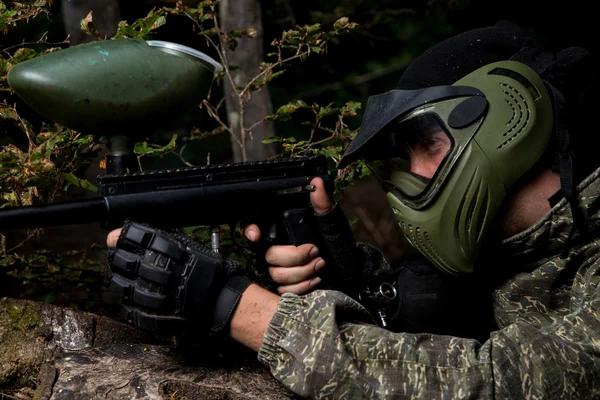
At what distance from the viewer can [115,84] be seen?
2225 mm

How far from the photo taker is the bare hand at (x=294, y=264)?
2.61 meters

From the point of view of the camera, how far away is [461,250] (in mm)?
2492

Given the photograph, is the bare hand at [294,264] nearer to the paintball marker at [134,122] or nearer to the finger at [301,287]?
the finger at [301,287]

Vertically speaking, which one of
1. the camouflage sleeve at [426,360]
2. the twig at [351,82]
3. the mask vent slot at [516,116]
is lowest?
the camouflage sleeve at [426,360]

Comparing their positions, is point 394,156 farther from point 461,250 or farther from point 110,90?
point 110,90

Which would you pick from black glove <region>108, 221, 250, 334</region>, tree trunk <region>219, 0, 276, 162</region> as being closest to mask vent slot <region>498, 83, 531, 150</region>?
black glove <region>108, 221, 250, 334</region>

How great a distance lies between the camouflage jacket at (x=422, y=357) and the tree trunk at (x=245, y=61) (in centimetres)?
Answer: 205

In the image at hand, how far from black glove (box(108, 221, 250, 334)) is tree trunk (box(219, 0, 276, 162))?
1.94 m

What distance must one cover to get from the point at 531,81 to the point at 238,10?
219 cm

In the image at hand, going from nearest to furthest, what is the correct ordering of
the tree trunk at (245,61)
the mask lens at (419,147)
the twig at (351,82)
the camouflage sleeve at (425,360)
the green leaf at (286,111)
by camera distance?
the camouflage sleeve at (425,360)
the mask lens at (419,147)
the green leaf at (286,111)
the tree trunk at (245,61)
the twig at (351,82)

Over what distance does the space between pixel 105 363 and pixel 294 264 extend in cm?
74

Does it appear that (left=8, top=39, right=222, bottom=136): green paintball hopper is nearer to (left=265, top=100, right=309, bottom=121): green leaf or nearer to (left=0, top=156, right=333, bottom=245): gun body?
(left=0, top=156, right=333, bottom=245): gun body

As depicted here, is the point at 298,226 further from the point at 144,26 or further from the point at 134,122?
the point at 144,26

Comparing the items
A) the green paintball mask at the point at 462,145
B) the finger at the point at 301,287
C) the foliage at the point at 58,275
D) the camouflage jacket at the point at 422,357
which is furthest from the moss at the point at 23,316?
the green paintball mask at the point at 462,145
